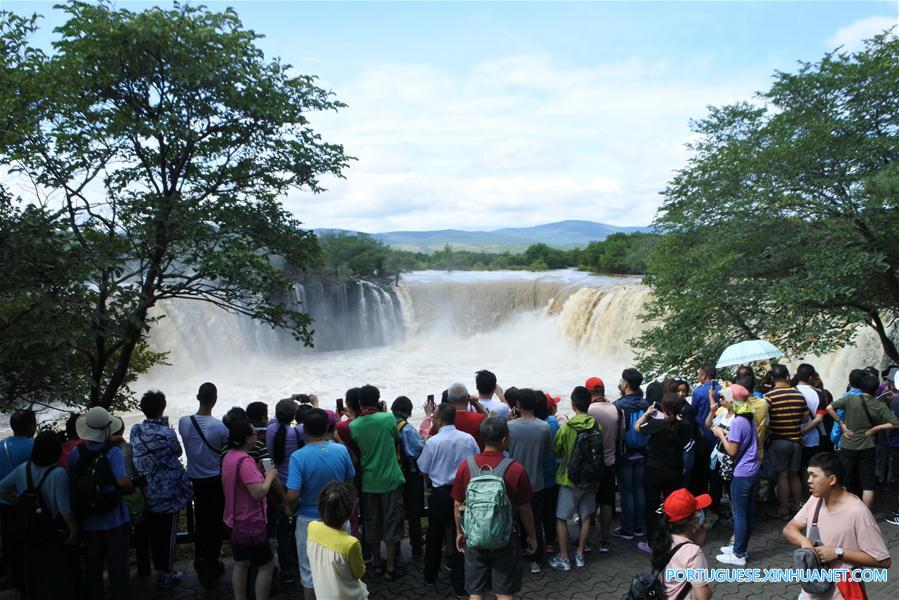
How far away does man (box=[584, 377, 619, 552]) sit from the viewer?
5805mm

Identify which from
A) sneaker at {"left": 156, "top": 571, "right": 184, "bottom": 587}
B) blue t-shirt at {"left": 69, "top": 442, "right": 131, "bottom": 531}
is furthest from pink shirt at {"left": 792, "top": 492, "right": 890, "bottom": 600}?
sneaker at {"left": 156, "top": 571, "right": 184, "bottom": 587}

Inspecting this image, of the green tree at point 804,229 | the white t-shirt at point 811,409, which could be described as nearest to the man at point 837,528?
the white t-shirt at point 811,409

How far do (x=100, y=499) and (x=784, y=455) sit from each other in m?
6.45

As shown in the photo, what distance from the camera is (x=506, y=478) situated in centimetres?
430

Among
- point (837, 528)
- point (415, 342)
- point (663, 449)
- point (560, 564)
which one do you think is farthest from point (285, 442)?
point (415, 342)

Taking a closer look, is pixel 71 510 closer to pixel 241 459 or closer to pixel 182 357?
pixel 241 459

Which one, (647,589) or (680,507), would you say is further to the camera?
(680,507)

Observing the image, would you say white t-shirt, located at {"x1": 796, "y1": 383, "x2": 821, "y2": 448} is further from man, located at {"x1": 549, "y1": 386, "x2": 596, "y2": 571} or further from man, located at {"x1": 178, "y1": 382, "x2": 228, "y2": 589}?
man, located at {"x1": 178, "y1": 382, "x2": 228, "y2": 589}

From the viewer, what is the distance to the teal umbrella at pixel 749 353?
676cm

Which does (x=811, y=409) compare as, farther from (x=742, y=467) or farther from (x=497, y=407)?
(x=497, y=407)

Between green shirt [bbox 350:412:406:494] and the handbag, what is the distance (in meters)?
1.05

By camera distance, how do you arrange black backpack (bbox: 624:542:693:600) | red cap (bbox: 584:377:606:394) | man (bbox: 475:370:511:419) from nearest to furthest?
black backpack (bbox: 624:542:693:600) → man (bbox: 475:370:511:419) → red cap (bbox: 584:377:606:394)

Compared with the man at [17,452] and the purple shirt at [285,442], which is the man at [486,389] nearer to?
the purple shirt at [285,442]

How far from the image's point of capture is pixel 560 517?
5.62 m
